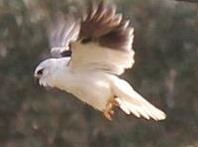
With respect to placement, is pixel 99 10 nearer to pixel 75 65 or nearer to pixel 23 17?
pixel 75 65

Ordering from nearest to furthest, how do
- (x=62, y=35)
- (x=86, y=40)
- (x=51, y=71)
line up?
(x=86, y=40) → (x=51, y=71) → (x=62, y=35)

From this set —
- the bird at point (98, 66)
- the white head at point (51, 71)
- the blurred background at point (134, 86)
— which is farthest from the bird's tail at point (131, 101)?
the blurred background at point (134, 86)

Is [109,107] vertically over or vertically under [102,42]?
under

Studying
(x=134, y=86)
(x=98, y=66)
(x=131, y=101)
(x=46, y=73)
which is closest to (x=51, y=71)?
(x=46, y=73)

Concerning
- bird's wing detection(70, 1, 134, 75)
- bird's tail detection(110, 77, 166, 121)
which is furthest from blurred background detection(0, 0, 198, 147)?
bird's wing detection(70, 1, 134, 75)

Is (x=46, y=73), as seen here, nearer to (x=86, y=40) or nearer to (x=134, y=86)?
(x=86, y=40)

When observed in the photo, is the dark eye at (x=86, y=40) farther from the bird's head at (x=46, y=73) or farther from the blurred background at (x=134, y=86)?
the blurred background at (x=134, y=86)

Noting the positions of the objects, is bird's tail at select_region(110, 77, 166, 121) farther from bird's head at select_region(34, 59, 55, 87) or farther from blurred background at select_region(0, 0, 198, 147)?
blurred background at select_region(0, 0, 198, 147)

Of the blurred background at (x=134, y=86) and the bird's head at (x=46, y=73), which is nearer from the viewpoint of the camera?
the bird's head at (x=46, y=73)
